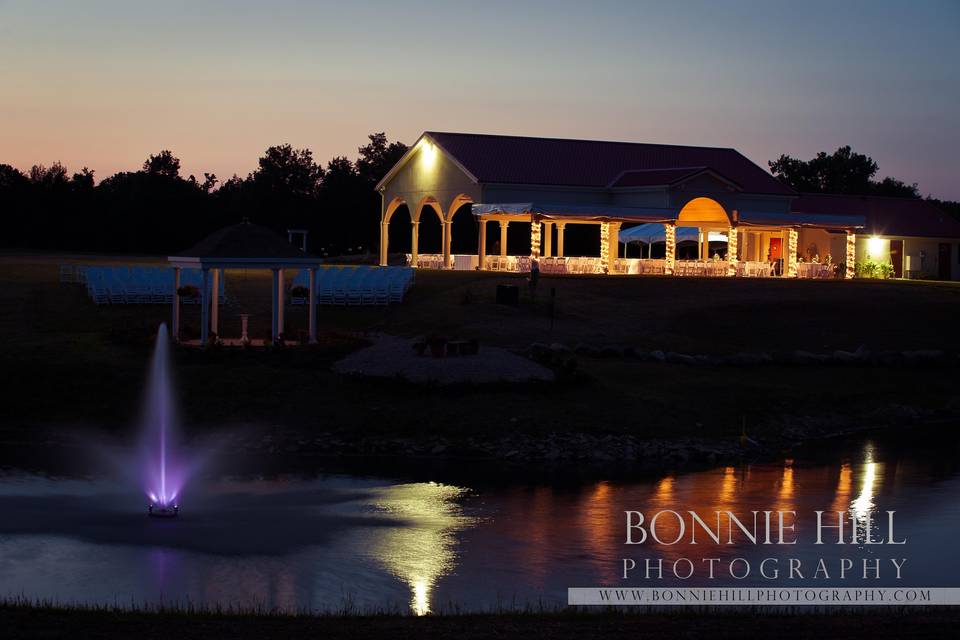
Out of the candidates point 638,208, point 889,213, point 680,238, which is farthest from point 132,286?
point 889,213

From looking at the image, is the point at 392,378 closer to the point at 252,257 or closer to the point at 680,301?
the point at 252,257

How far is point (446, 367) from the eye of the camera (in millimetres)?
28859

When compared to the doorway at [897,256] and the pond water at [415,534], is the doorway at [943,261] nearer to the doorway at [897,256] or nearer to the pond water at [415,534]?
the doorway at [897,256]

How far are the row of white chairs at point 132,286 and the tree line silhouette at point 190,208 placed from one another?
125 ft

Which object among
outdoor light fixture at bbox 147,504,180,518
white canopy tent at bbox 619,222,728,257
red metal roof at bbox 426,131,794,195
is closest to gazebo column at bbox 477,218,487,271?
red metal roof at bbox 426,131,794,195

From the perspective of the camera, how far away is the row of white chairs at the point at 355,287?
1586 inches

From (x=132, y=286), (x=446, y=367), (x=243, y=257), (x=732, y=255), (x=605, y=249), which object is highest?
(x=605, y=249)

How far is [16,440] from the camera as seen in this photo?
2538 cm

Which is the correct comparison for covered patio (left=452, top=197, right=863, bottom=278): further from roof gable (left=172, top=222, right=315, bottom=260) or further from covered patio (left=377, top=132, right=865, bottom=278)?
roof gable (left=172, top=222, right=315, bottom=260)

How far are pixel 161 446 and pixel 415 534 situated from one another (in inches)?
355

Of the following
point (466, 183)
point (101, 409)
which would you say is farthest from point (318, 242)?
point (101, 409)

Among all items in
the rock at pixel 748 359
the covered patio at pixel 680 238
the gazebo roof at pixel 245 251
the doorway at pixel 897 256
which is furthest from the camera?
the doorway at pixel 897 256

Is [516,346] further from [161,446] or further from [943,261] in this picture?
[943,261]

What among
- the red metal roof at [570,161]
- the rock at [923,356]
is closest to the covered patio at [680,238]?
Result: the red metal roof at [570,161]
